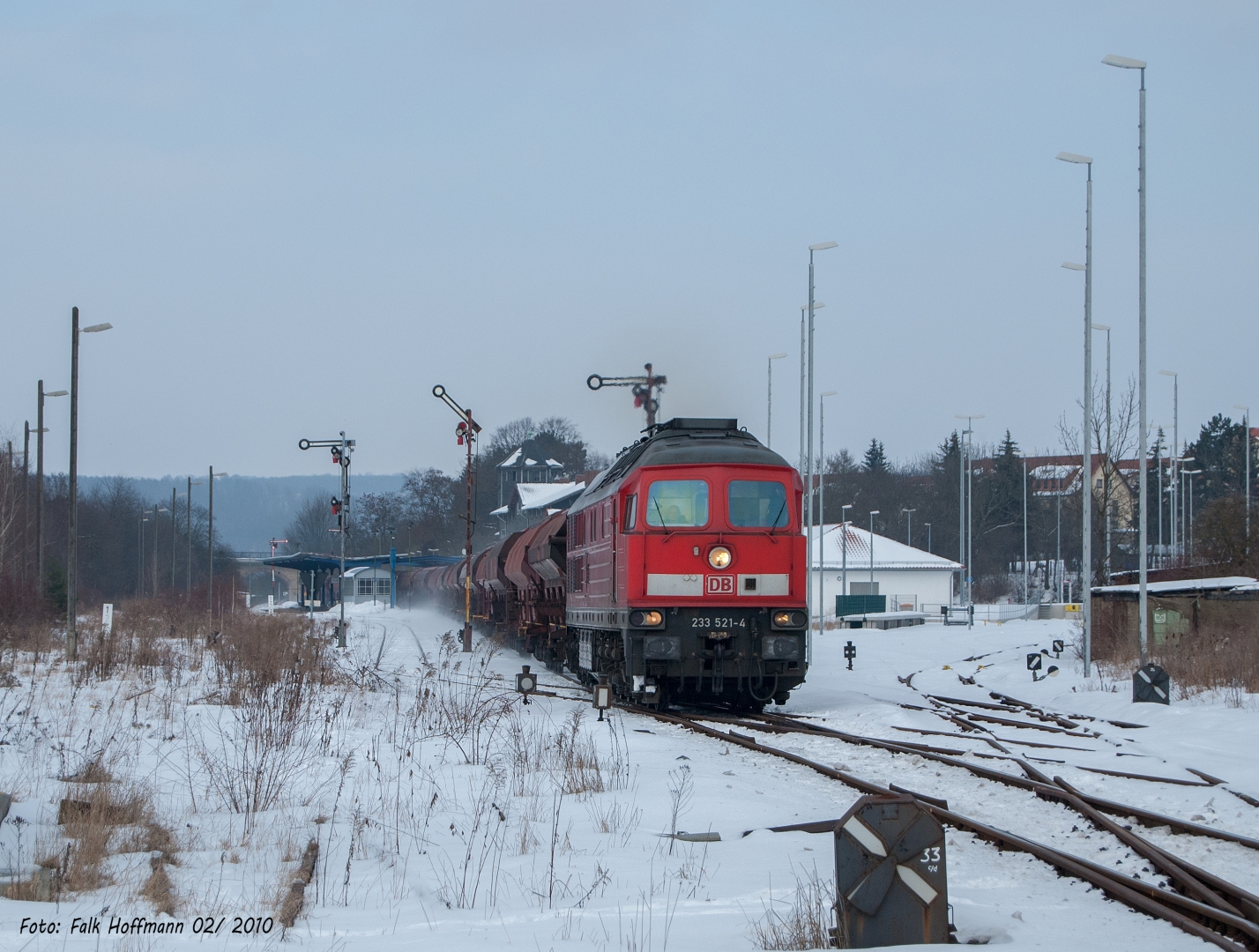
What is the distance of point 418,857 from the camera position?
7648mm

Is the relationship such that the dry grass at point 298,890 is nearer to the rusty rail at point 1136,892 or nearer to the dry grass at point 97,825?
the dry grass at point 97,825

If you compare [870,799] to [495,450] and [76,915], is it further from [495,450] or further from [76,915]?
[495,450]

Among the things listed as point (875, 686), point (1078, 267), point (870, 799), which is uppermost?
point (1078, 267)

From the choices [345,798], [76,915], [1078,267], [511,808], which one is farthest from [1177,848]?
[1078,267]

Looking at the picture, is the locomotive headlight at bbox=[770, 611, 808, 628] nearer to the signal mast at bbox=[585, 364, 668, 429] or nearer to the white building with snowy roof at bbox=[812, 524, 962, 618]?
the signal mast at bbox=[585, 364, 668, 429]

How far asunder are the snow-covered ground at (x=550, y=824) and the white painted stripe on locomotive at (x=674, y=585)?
1.73 meters

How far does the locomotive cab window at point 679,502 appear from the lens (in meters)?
15.8

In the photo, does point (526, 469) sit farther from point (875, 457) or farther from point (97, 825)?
point (97, 825)

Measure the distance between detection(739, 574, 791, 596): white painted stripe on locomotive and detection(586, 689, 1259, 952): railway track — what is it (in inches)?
107

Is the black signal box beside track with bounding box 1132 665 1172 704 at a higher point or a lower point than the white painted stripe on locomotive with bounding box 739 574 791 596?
lower

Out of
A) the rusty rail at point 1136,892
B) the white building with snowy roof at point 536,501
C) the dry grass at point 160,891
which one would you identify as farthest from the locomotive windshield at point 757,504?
the white building with snowy roof at point 536,501

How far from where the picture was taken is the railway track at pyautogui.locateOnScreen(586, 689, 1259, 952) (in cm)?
594

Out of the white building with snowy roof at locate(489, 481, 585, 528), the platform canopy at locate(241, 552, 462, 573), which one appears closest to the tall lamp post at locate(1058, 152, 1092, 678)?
the platform canopy at locate(241, 552, 462, 573)

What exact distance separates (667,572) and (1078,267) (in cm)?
1275
